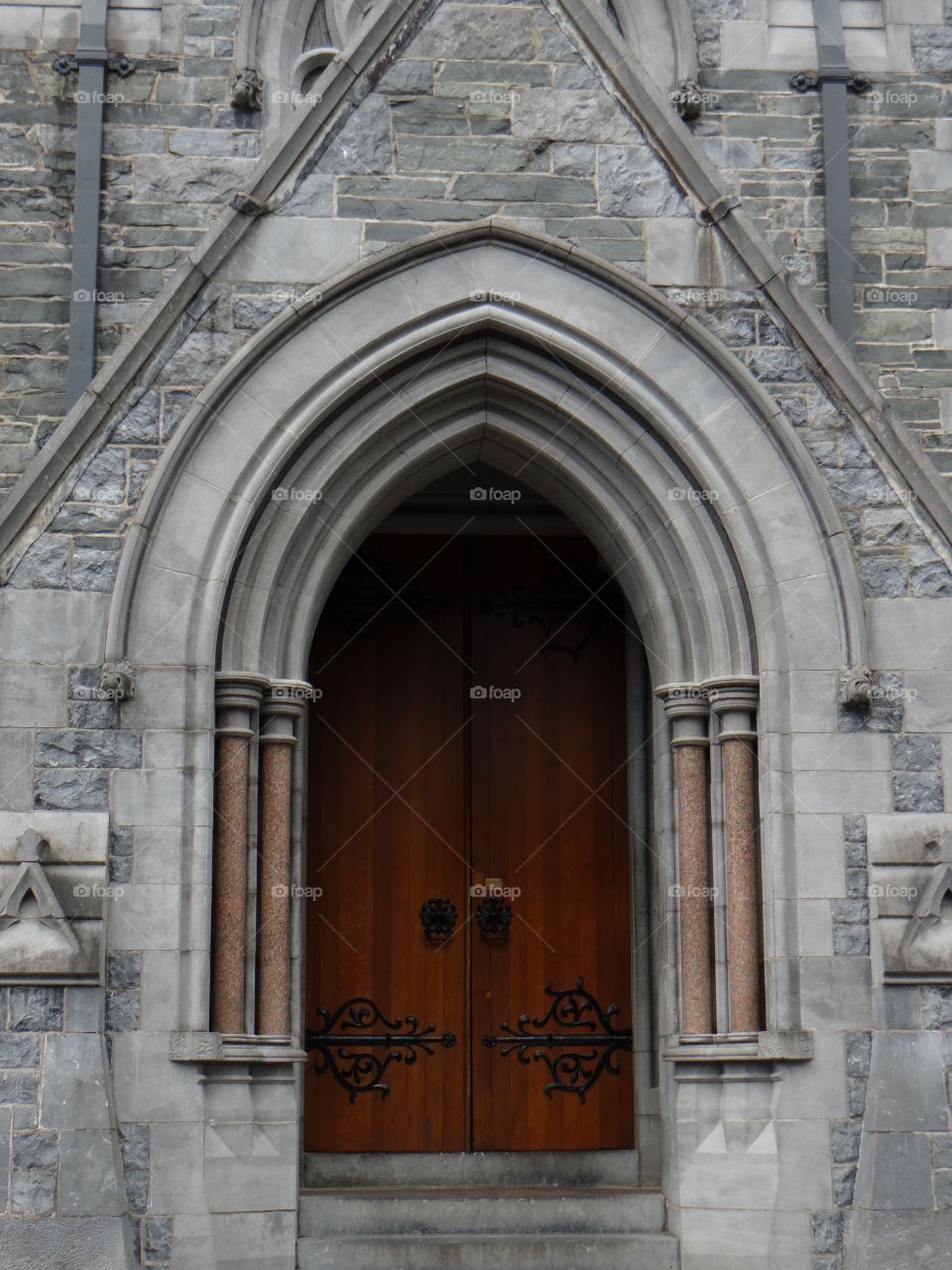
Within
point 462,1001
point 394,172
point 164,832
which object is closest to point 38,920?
point 164,832

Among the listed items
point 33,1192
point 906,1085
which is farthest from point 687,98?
point 33,1192

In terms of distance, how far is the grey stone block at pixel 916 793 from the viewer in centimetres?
810

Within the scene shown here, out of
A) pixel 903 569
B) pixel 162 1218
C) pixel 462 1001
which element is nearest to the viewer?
pixel 162 1218

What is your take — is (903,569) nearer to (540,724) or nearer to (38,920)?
(540,724)

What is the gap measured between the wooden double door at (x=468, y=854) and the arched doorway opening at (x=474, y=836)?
1cm

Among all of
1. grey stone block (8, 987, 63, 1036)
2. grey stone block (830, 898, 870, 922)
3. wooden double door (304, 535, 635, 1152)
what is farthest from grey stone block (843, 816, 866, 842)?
grey stone block (8, 987, 63, 1036)

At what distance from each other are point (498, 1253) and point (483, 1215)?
292mm

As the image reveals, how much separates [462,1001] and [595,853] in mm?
1077

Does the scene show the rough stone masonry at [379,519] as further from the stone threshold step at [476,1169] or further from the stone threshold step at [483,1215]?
the stone threshold step at [476,1169]

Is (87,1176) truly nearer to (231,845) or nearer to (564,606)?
(231,845)

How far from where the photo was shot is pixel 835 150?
9648mm

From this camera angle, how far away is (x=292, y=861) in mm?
8461

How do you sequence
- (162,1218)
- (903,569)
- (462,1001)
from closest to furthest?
(162,1218), (903,569), (462,1001)

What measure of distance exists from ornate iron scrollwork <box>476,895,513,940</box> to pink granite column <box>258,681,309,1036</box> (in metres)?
1.82
